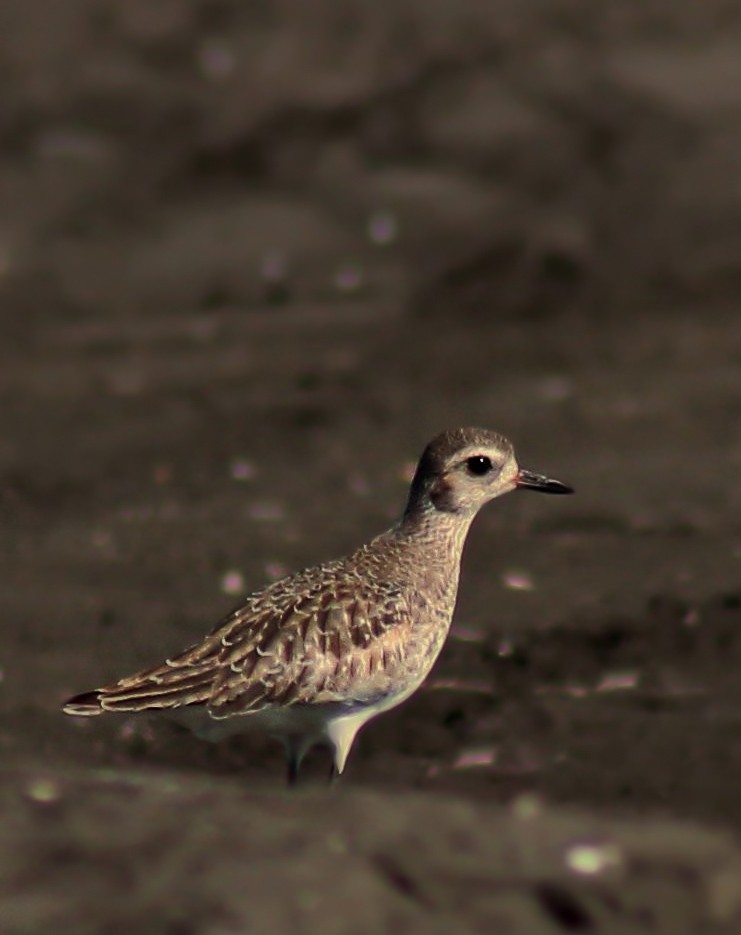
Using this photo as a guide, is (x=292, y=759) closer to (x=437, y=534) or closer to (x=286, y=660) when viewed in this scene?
(x=286, y=660)

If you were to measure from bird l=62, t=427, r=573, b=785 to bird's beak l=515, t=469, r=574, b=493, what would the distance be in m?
0.58

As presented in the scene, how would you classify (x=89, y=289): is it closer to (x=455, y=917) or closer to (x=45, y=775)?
(x=45, y=775)

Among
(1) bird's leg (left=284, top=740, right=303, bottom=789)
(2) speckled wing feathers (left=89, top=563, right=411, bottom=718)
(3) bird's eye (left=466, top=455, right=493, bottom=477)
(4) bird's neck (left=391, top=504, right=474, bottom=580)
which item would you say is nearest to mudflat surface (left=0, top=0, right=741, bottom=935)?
(1) bird's leg (left=284, top=740, right=303, bottom=789)

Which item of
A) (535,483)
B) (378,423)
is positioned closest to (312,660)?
(535,483)

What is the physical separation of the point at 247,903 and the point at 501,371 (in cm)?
831

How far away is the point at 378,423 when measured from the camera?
13.2 meters

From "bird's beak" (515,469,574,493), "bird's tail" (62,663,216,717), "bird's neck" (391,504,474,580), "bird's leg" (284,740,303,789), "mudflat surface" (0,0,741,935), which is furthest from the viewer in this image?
"bird's beak" (515,469,574,493)

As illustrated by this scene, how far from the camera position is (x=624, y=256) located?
1491 cm

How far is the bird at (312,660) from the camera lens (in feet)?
25.7

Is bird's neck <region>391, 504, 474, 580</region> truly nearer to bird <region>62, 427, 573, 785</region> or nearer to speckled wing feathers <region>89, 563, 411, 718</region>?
bird <region>62, 427, 573, 785</region>

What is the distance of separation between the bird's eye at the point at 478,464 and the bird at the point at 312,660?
41 cm

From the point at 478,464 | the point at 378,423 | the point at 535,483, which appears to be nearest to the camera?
Result: the point at 478,464

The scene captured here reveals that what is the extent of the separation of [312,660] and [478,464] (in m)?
A: 1.29

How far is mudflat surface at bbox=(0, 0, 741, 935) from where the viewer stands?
6289 millimetres
